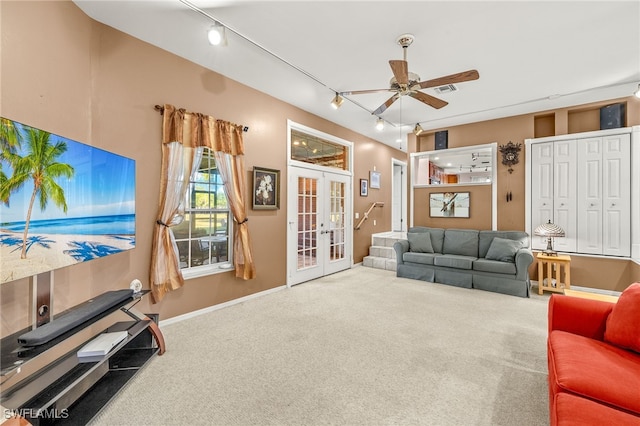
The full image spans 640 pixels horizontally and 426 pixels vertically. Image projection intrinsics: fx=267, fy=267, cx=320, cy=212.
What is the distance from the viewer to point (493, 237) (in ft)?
15.5

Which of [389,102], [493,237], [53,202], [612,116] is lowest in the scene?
[493,237]

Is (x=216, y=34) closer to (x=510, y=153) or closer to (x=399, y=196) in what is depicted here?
(x=510, y=153)

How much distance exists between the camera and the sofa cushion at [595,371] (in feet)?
4.10

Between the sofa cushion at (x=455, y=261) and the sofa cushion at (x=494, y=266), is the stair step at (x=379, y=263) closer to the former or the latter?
the sofa cushion at (x=455, y=261)

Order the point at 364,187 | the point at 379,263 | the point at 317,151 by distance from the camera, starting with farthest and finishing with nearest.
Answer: the point at 364,187 < the point at 379,263 < the point at 317,151

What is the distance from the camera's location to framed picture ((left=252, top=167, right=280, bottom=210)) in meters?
3.86

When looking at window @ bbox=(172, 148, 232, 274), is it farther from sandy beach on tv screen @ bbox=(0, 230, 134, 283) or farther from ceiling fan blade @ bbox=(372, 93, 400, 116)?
ceiling fan blade @ bbox=(372, 93, 400, 116)

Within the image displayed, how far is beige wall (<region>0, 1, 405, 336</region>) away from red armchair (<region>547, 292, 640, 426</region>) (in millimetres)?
3097

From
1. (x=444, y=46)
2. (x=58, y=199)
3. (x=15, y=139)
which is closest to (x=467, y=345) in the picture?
(x=444, y=46)

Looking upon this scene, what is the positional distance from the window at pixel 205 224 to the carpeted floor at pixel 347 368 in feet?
2.21

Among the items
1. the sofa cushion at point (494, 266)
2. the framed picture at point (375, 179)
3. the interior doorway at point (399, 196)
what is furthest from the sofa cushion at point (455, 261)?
the interior doorway at point (399, 196)

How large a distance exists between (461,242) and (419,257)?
84cm

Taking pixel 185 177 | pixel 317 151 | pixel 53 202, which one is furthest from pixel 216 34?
pixel 317 151

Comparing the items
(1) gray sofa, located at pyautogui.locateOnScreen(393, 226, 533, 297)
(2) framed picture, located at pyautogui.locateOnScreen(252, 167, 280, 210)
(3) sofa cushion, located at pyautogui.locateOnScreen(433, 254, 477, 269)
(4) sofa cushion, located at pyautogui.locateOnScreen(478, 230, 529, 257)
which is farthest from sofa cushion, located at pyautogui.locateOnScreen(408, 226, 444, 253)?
(2) framed picture, located at pyautogui.locateOnScreen(252, 167, 280, 210)
